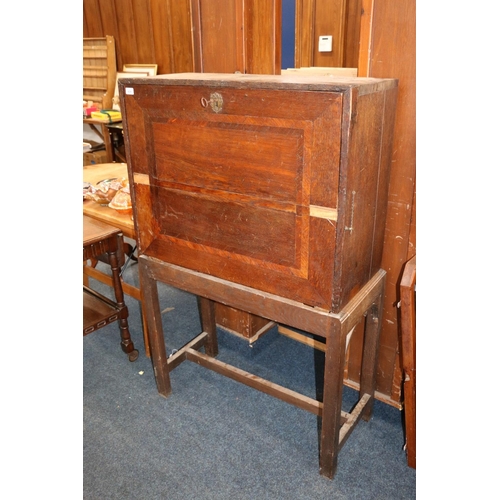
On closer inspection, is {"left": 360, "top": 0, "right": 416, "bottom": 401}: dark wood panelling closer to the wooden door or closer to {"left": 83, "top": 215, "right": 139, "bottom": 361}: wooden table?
the wooden door

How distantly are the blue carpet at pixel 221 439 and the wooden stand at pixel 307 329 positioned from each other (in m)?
0.11

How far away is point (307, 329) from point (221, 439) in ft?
2.69

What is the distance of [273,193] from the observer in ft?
4.81

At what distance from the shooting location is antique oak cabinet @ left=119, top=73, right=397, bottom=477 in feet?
4.40

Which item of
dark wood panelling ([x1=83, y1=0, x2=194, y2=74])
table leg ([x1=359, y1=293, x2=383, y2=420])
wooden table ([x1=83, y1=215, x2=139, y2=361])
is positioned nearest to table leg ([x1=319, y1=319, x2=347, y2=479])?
table leg ([x1=359, y1=293, x2=383, y2=420])

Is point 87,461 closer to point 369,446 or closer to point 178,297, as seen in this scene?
point 369,446

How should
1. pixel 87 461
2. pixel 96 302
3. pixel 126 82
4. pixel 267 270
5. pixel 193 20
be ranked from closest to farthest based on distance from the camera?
1. pixel 267 270
2. pixel 126 82
3. pixel 87 461
4. pixel 193 20
5. pixel 96 302

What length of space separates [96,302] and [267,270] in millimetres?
1455

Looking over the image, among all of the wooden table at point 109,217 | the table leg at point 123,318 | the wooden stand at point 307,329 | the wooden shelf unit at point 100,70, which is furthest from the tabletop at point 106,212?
the wooden shelf unit at point 100,70

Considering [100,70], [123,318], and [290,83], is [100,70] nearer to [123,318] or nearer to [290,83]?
[123,318]

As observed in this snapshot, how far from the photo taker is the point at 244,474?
188 cm

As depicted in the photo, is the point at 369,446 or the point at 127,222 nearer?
the point at 369,446

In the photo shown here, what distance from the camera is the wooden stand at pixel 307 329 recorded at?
1.57 meters

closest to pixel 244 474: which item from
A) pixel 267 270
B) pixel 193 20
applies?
pixel 267 270
